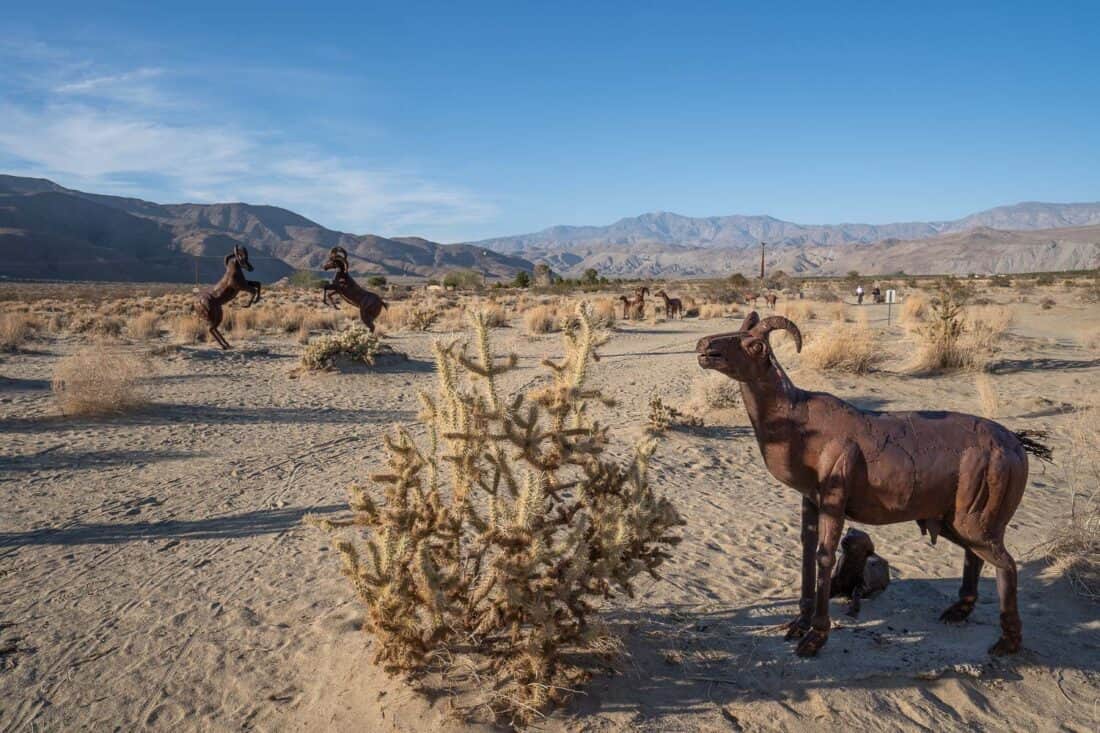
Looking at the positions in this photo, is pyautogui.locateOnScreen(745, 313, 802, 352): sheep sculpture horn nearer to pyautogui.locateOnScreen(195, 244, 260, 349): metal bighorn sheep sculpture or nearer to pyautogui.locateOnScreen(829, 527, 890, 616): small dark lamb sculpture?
pyautogui.locateOnScreen(829, 527, 890, 616): small dark lamb sculpture

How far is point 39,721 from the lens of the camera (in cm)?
364

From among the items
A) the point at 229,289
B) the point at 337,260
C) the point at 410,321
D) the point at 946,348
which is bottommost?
the point at 410,321

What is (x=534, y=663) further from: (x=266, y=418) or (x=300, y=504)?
(x=266, y=418)

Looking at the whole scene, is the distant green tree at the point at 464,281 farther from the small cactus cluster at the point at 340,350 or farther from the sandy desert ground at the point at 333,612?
the sandy desert ground at the point at 333,612

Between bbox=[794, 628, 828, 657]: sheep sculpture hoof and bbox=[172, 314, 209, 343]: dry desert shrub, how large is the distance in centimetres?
1968

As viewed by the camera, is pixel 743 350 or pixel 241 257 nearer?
pixel 743 350

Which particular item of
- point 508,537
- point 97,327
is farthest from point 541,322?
point 508,537

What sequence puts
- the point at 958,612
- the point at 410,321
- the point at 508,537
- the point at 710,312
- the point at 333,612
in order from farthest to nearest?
the point at 710,312 < the point at 410,321 < the point at 333,612 < the point at 958,612 < the point at 508,537

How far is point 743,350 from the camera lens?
3664mm

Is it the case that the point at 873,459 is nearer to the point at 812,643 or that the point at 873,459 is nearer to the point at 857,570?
the point at 812,643

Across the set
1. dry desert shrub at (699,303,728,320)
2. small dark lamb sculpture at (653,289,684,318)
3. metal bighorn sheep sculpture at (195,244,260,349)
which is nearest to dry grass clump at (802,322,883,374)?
metal bighorn sheep sculpture at (195,244,260,349)

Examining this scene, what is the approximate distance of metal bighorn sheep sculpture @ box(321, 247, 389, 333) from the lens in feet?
36.5

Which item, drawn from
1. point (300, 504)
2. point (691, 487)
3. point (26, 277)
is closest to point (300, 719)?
point (300, 504)

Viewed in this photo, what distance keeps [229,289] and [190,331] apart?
7771mm
